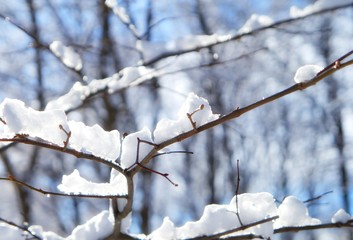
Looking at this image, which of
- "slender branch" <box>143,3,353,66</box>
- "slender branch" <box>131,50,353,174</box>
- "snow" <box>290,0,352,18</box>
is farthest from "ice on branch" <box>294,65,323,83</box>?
"snow" <box>290,0,352,18</box>

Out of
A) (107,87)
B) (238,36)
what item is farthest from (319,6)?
(107,87)

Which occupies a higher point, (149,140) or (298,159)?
(298,159)

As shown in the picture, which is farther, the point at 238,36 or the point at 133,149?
the point at 238,36

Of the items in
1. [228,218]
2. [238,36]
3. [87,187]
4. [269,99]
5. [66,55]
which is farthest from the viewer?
[66,55]

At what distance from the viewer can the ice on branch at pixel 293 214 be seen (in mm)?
1428

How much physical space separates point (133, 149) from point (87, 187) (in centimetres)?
17

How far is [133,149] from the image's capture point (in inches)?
48.7

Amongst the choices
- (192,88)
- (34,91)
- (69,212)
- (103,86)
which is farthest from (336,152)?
(103,86)

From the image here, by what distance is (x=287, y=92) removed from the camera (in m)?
1.03

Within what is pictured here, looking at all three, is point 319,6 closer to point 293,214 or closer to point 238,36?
point 238,36

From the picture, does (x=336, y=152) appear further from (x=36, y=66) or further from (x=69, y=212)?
(x=36, y=66)

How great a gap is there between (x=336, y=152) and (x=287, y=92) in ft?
30.7

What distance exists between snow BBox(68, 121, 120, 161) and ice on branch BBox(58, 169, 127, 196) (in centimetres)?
11

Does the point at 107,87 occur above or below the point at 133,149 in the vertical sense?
above
